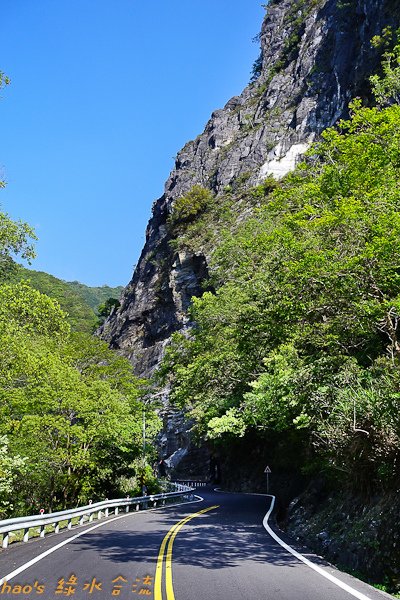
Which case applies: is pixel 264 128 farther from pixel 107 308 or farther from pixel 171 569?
pixel 171 569

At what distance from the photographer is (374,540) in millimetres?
9781

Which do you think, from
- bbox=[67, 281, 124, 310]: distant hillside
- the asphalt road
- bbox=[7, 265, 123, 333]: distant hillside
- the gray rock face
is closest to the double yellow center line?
the asphalt road

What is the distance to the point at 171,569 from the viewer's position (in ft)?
29.9

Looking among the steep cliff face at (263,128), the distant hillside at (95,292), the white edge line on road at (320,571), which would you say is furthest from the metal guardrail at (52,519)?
the distant hillside at (95,292)

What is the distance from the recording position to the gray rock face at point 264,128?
2372 inches

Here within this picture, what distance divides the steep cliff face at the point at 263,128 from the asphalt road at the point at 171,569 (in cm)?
4818

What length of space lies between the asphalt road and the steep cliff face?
158ft

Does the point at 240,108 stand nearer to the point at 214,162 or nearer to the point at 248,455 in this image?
the point at 214,162

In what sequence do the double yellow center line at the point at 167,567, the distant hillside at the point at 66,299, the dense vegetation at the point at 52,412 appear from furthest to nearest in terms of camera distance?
1. the distant hillside at the point at 66,299
2. the dense vegetation at the point at 52,412
3. the double yellow center line at the point at 167,567

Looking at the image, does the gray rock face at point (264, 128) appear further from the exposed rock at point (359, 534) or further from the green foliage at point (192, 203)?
the exposed rock at point (359, 534)

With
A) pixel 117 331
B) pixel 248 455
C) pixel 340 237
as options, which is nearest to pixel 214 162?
pixel 117 331

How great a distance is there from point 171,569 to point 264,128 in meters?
73.2

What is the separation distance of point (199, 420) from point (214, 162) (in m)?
58.2

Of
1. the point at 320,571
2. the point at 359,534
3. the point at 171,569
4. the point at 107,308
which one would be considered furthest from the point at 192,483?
the point at 107,308
